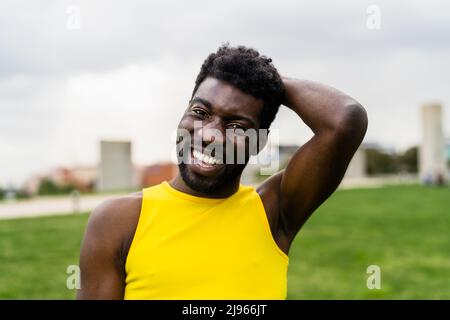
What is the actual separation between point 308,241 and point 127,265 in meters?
9.45

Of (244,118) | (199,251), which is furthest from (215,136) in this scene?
(199,251)

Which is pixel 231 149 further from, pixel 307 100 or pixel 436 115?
pixel 436 115

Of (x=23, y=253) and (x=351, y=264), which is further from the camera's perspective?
(x=23, y=253)

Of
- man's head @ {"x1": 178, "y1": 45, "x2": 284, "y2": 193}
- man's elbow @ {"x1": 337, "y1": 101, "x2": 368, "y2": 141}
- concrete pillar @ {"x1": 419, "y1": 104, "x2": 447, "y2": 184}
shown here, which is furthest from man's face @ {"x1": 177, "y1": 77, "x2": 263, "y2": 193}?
concrete pillar @ {"x1": 419, "y1": 104, "x2": 447, "y2": 184}

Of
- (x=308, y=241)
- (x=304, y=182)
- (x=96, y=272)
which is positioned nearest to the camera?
(x=96, y=272)

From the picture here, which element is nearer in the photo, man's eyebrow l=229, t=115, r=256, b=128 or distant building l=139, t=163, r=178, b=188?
man's eyebrow l=229, t=115, r=256, b=128

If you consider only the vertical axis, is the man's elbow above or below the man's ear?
above

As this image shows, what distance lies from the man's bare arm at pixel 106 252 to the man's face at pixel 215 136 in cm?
26

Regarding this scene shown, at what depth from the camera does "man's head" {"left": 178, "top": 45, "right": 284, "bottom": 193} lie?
6.17 feet

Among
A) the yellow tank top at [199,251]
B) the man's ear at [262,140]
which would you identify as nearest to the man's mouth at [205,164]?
the yellow tank top at [199,251]

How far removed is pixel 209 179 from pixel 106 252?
0.41 metres

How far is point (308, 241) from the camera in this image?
11.0m

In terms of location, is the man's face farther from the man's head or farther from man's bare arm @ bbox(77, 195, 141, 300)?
man's bare arm @ bbox(77, 195, 141, 300)

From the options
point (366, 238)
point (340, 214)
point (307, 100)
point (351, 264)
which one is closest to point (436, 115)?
point (340, 214)
